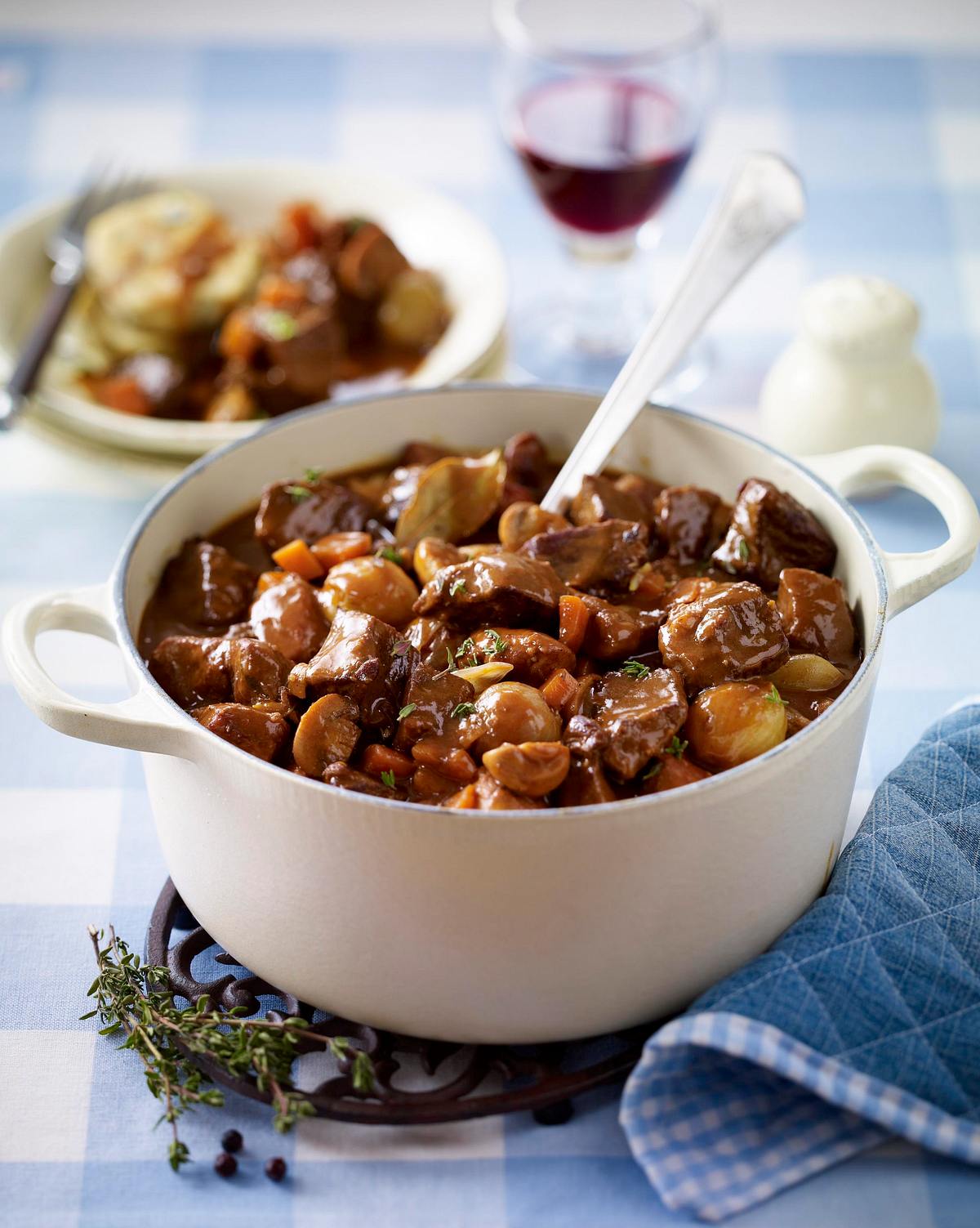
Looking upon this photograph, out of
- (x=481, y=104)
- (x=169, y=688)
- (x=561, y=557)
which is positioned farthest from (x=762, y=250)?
(x=481, y=104)

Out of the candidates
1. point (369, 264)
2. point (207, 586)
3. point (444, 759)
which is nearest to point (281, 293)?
point (369, 264)

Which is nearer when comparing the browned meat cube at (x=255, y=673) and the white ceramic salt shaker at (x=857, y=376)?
the browned meat cube at (x=255, y=673)

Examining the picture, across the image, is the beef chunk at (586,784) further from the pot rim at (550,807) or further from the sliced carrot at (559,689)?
the sliced carrot at (559,689)

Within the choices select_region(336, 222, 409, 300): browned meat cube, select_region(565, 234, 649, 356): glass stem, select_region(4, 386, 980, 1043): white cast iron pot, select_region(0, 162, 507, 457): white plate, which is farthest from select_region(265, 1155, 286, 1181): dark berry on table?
select_region(565, 234, 649, 356): glass stem

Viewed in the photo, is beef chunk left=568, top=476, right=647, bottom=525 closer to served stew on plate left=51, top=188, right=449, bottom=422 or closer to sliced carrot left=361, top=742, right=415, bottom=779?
sliced carrot left=361, top=742, right=415, bottom=779

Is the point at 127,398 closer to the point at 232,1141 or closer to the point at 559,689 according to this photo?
the point at 559,689

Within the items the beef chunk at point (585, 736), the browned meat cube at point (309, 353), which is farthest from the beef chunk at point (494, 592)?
the browned meat cube at point (309, 353)
